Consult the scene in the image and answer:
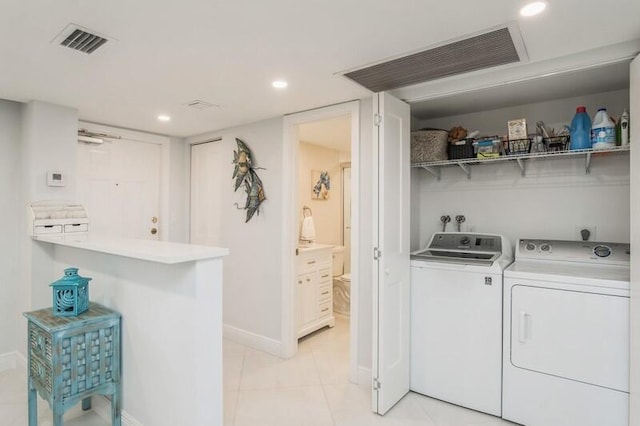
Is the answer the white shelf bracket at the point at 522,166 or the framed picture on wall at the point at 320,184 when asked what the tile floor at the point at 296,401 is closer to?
the white shelf bracket at the point at 522,166

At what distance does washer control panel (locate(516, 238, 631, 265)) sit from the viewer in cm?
220

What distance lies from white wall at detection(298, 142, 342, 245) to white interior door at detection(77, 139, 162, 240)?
1624mm

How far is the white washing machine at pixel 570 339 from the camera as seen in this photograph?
6.24ft

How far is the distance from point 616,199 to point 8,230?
4450 millimetres

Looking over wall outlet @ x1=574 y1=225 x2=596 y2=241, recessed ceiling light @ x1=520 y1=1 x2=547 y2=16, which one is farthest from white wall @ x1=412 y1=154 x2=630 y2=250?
recessed ceiling light @ x1=520 y1=1 x2=547 y2=16

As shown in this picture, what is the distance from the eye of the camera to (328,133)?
386 centimetres

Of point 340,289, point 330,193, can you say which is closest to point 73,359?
point 340,289

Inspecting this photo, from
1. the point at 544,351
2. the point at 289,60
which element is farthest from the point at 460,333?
the point at 289,60

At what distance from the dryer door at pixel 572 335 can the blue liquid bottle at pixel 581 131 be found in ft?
2.90

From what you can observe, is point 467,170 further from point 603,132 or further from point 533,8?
point 533,8

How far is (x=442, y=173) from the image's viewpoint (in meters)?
3.04

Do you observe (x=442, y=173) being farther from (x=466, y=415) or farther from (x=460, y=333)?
(x=466, y=415)

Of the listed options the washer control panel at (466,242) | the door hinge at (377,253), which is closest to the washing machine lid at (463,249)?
the washer control panel at (466,242)

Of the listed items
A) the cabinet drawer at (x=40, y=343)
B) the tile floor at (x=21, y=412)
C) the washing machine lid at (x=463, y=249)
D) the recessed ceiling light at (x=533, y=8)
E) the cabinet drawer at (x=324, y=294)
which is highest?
the recessed ceiling light at (x=533, y=8)
